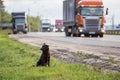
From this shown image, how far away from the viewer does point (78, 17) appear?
54.8 metres

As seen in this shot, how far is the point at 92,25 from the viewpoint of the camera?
55.1 m

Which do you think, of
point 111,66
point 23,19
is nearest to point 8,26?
point 23,19

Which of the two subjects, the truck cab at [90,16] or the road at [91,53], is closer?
the road at [91,53]

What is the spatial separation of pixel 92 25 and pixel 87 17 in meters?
1.37

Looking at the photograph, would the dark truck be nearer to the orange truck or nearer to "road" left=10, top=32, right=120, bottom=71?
the orange truck

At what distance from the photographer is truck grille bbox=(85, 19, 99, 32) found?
179 ft

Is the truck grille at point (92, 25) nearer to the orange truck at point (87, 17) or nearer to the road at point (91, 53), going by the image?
the orange truck at point (87, 17)

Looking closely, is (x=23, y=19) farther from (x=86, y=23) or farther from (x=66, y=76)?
(x=66, y=76)

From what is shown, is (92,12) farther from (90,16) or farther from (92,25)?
(92,25)

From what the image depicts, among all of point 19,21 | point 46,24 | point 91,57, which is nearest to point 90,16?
point 19,21

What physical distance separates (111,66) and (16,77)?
4.81 m

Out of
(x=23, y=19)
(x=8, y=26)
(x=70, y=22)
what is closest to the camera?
(x=70, y=22)

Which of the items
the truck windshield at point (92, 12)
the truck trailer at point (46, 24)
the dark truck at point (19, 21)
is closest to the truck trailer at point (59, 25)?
the truck trailer at point (46, 24)

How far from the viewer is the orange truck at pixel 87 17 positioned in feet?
177
